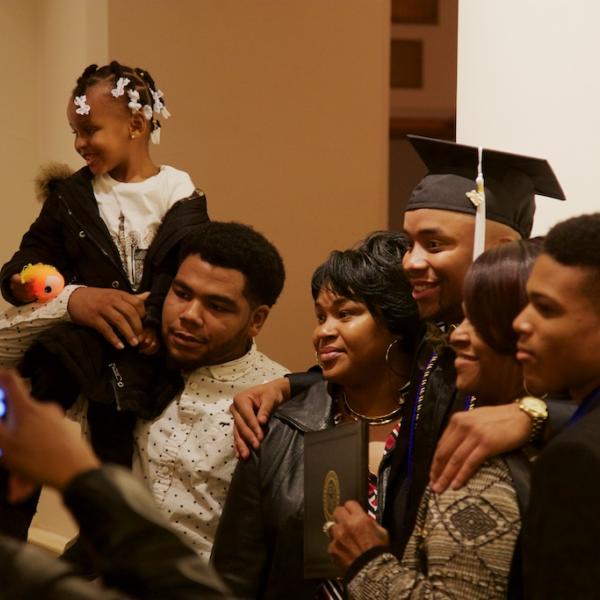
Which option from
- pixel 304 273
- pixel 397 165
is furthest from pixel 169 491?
pixel 397 165

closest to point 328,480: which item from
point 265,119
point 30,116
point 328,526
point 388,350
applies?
Answer: point 328,526

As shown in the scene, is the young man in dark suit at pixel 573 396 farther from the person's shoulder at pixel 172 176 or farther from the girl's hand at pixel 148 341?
the person's shoulder at pixel 172 176

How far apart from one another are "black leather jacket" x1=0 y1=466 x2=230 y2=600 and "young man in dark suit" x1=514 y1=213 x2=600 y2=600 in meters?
0.59

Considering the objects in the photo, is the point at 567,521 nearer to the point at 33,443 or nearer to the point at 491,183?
the point at 33,443

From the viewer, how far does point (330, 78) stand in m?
5.30

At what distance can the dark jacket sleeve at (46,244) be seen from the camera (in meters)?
3.50

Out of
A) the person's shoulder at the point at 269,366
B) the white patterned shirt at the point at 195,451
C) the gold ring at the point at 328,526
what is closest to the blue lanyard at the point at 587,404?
the gold ring at the point at 328,526

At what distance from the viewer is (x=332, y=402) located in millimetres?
3035

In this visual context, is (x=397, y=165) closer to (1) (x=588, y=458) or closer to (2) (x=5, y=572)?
(1) (x=588, y=458)

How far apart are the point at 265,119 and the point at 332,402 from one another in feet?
7.85

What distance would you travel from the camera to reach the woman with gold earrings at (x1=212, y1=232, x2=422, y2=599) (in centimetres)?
291

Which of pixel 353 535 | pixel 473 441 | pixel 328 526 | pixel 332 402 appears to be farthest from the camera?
pixel 332 402

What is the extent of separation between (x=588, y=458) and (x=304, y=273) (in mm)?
3558

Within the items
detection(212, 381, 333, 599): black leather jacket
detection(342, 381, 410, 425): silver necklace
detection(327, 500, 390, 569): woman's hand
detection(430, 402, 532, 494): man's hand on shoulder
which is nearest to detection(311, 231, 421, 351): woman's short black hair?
detection(342, 381, 410, 425): silver necklace
